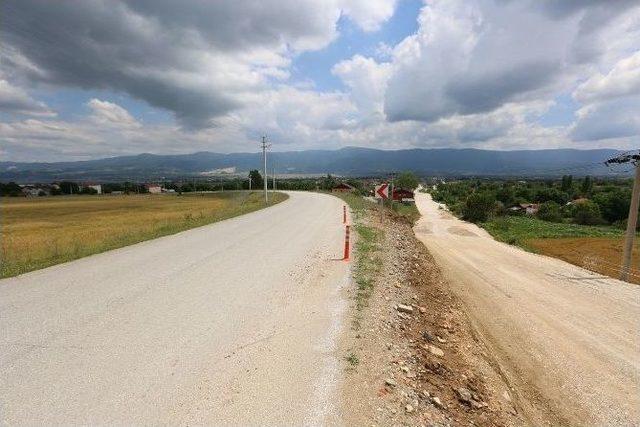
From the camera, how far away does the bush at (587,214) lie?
61.3 m

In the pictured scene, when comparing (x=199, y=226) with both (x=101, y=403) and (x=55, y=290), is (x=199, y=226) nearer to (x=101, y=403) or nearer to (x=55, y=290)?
(x=55, y=290)

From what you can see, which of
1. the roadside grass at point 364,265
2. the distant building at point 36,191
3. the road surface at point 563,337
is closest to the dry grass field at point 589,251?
the road surface at point 563,337

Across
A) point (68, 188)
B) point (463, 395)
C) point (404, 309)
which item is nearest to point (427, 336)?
point (404, 309)

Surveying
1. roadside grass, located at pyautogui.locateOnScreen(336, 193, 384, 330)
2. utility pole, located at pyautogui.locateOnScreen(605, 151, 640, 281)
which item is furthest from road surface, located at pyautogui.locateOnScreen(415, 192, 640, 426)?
roadside grass, located at pyautogui.locateOnScreen(336, 193, 384, 330)

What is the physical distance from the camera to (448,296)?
12.0 metres

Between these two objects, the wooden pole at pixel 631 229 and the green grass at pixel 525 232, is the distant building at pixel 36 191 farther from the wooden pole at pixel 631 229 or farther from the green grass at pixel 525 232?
the wooden pole at pixel 631 229

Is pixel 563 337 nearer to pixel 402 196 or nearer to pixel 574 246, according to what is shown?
pixel 574 246

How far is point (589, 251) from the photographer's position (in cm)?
3169

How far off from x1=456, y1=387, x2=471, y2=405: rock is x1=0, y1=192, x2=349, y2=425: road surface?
198 cm

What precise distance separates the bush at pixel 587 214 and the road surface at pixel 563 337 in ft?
175

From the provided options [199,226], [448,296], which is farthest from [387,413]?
[199,226]

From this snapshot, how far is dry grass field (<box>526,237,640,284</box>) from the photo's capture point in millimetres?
25031

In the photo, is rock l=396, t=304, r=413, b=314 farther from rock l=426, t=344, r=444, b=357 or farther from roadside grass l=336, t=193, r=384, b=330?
rock l=426, t=344, r=444, b=357

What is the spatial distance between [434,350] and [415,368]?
3.87 ft
